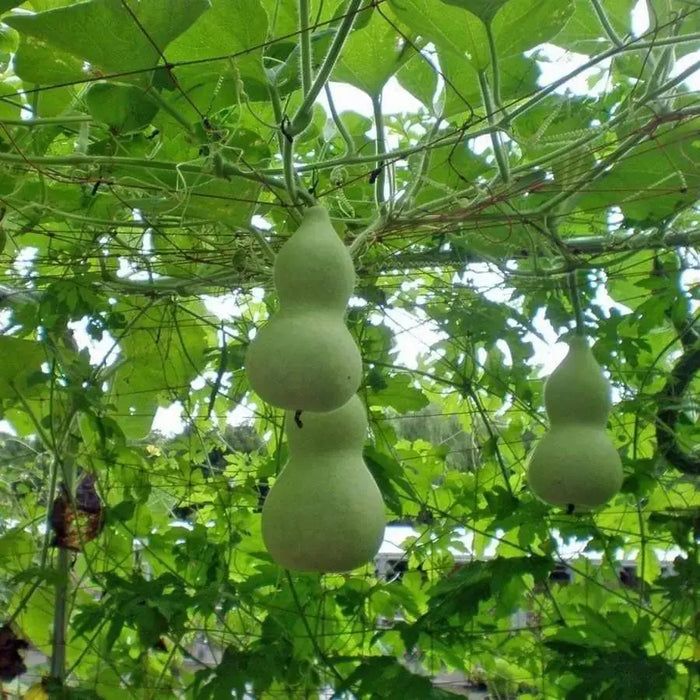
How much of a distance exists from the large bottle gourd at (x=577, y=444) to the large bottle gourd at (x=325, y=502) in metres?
0.30

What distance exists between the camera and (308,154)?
5.50 feet

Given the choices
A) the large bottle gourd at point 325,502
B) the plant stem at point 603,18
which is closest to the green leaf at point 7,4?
the large bottle gourd at point 325,502

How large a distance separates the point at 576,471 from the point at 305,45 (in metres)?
0.63

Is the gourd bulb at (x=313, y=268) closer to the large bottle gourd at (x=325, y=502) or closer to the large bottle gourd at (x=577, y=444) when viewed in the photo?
the large bottle gourd at (x=325, y=502)

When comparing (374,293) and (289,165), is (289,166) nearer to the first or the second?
(289,165)

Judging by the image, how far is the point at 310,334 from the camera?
2.65 ft

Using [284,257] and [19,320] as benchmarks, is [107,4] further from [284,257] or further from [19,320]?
[19,320]

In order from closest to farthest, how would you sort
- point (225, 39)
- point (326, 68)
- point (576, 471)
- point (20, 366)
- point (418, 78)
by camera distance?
point (326, 68) < point (225, 39) < point (576, 471) < point (418, 78) < point (20, 366)

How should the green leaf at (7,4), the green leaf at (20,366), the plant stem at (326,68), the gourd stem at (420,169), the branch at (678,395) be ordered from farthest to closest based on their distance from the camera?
the green leaf at (20,366)
the branch at (678,395)
the gourd stem at (420,169)
the green leaf at (7,4)
the plant stem at (326,68)

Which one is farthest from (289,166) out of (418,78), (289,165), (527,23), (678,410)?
(678,410)

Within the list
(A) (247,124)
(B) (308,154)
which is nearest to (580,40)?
(A) (247,124)

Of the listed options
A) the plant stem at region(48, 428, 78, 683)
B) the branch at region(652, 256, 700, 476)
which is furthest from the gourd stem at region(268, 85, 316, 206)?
the plant stem at region(48, 428, 78, 683)

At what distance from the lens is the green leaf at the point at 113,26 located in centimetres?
84

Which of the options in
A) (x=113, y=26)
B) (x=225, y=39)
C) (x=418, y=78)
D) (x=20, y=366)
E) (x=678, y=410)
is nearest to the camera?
(x=113, y=26)
